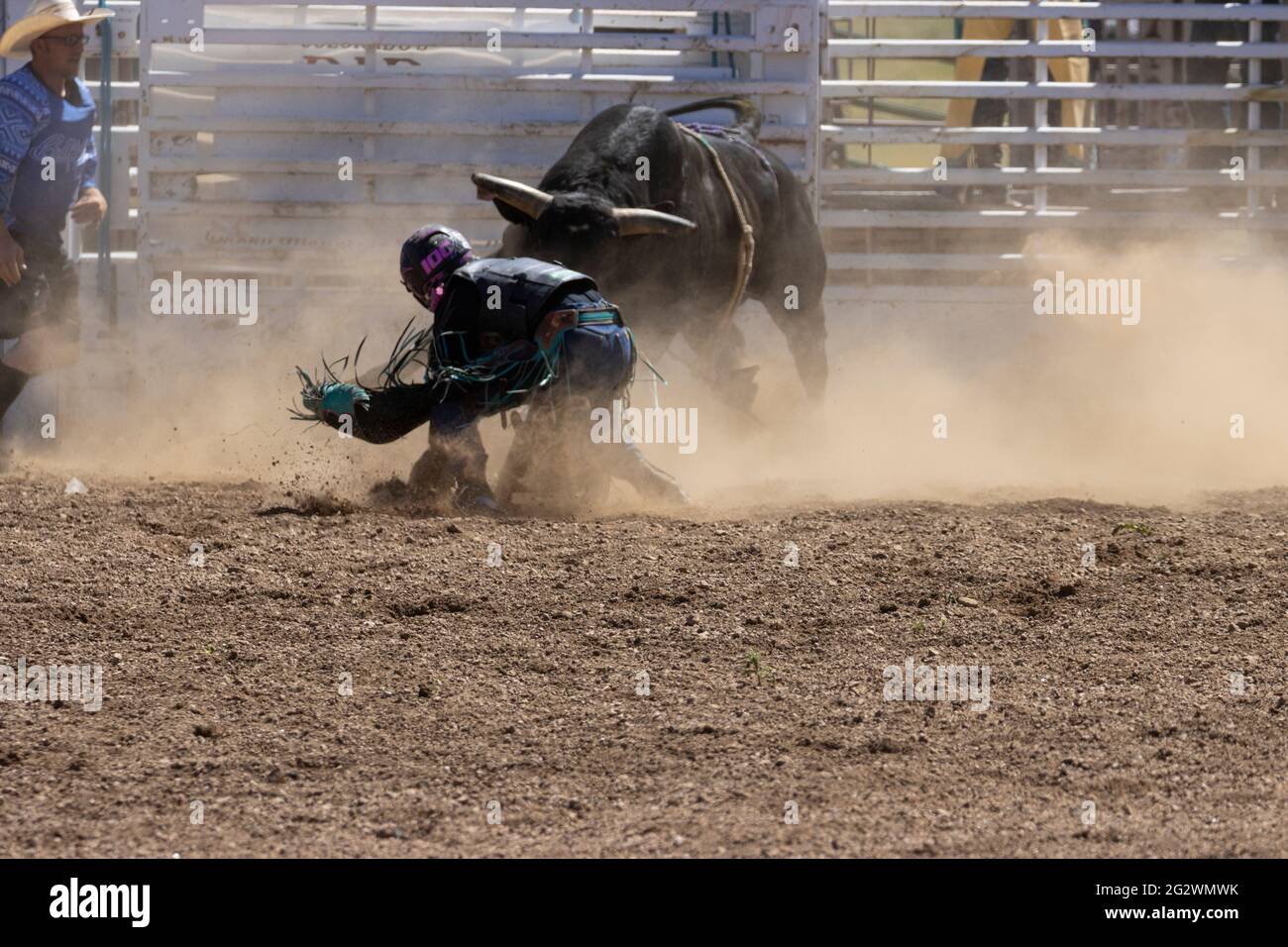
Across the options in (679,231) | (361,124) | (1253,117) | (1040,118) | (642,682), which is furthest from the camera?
(1253,117)

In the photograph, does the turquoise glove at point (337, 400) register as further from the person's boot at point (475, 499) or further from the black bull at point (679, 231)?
the black bull at point (679, 231)

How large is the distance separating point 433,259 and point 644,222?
139cm

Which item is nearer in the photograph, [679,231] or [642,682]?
[642,682]

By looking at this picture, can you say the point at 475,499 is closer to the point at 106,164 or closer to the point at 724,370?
the point at 724,370

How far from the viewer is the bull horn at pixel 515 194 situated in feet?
22.7

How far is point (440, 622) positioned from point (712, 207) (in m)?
4.13

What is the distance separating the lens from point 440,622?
471 cm

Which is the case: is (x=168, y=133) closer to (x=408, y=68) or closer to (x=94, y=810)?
(x=408, y=68)

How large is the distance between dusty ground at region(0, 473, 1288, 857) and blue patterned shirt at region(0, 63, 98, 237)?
2.46 metres

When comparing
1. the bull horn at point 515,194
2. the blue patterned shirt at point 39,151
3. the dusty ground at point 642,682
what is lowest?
the dusty ground at point 642,682

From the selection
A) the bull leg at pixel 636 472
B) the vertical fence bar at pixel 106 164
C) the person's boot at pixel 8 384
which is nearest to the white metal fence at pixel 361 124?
the vertical fence bar at pixel 106 164

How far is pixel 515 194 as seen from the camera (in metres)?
6.94

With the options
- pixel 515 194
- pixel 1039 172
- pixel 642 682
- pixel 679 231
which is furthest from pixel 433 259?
pixel 1039 172
